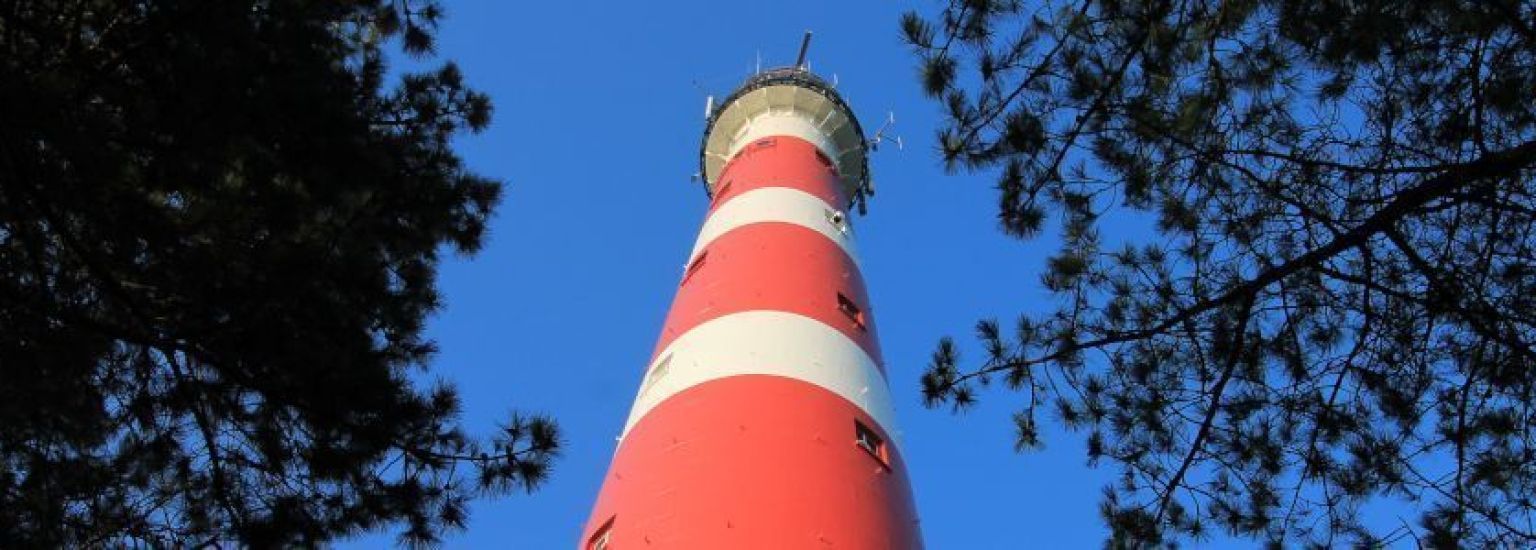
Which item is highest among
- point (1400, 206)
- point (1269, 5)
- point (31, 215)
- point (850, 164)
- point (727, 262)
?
point (850, 164)

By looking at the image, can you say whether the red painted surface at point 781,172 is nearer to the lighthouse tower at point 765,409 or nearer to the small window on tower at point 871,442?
the lighthouse tower at point 765,409

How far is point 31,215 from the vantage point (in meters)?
4.55

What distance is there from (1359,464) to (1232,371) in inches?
26.9

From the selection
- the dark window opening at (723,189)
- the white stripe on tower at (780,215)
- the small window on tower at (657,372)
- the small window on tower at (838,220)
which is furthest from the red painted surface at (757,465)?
the dark window opening at (723,189)

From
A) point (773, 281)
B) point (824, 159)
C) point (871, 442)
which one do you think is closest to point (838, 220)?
point (773, 281)

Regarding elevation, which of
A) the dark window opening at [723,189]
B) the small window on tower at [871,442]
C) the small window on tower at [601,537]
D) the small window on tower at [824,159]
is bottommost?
the small window on tower at [601,537]

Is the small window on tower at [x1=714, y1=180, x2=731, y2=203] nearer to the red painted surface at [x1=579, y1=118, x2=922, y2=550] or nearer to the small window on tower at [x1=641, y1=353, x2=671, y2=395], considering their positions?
the red painted surface at [x1=579, y1=118, x2=922, y2=550]

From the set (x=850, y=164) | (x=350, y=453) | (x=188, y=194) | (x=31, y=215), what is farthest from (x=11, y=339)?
(x=850, y=164)

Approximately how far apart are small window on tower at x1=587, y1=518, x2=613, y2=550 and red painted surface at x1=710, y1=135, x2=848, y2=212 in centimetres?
557

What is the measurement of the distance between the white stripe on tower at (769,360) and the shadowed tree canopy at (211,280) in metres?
3.60

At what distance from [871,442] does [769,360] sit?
926 mm

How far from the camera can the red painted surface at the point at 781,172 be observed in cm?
1345

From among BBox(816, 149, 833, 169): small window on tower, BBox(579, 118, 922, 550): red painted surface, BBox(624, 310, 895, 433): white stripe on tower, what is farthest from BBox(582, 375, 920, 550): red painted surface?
BBox(816, 149, 833, 169): small window on tower

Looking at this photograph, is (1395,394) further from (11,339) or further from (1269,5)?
(11,339)
